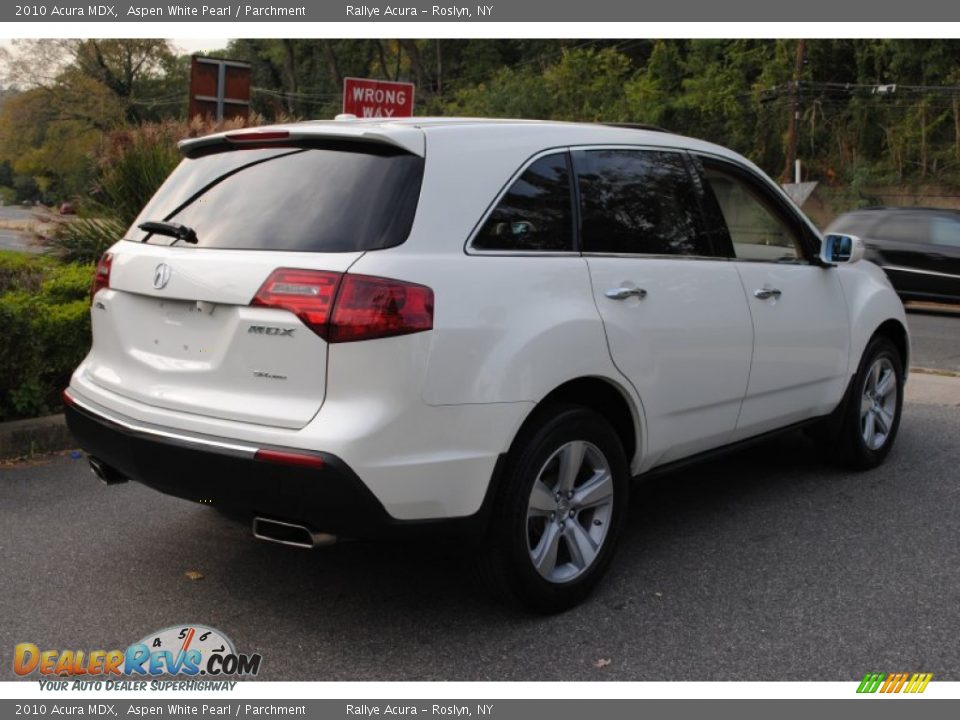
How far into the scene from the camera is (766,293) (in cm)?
477

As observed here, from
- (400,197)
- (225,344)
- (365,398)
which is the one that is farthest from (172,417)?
(400,197)

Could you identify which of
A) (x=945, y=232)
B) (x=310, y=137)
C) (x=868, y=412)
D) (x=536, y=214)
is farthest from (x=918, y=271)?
(x=310, y=137)

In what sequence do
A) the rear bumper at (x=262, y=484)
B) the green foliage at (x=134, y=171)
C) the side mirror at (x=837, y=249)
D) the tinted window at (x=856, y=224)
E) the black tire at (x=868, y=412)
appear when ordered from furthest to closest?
the tinted window at (x=856, y=224) < the green foliage at (x=134, y=171) < the black tire at (x=868, y=412) < the side mirror at (x=837, y=249) < the rear bumper at (x=262, y=484)

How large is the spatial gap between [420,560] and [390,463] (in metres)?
1.30

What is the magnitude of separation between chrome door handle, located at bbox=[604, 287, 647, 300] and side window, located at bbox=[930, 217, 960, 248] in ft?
42.4

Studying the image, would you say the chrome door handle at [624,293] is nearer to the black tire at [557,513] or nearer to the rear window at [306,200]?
the black tire at [557,513]

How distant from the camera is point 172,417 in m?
3.50

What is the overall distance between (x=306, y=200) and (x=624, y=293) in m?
1.28

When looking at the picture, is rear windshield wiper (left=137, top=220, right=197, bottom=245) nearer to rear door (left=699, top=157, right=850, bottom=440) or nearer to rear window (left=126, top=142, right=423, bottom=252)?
rear window (left=126, top=142, right=423, bottom=252)

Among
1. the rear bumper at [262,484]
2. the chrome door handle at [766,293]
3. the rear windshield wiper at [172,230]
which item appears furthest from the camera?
the chrome door handle at [766,293]

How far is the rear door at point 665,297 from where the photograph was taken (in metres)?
3.96

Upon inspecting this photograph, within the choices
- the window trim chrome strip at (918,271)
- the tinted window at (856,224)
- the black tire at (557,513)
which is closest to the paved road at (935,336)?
the window trim chrome strip at (918,271)

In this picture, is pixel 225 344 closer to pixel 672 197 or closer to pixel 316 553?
pixel 316 553

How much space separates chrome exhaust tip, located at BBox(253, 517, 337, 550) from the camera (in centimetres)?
328
